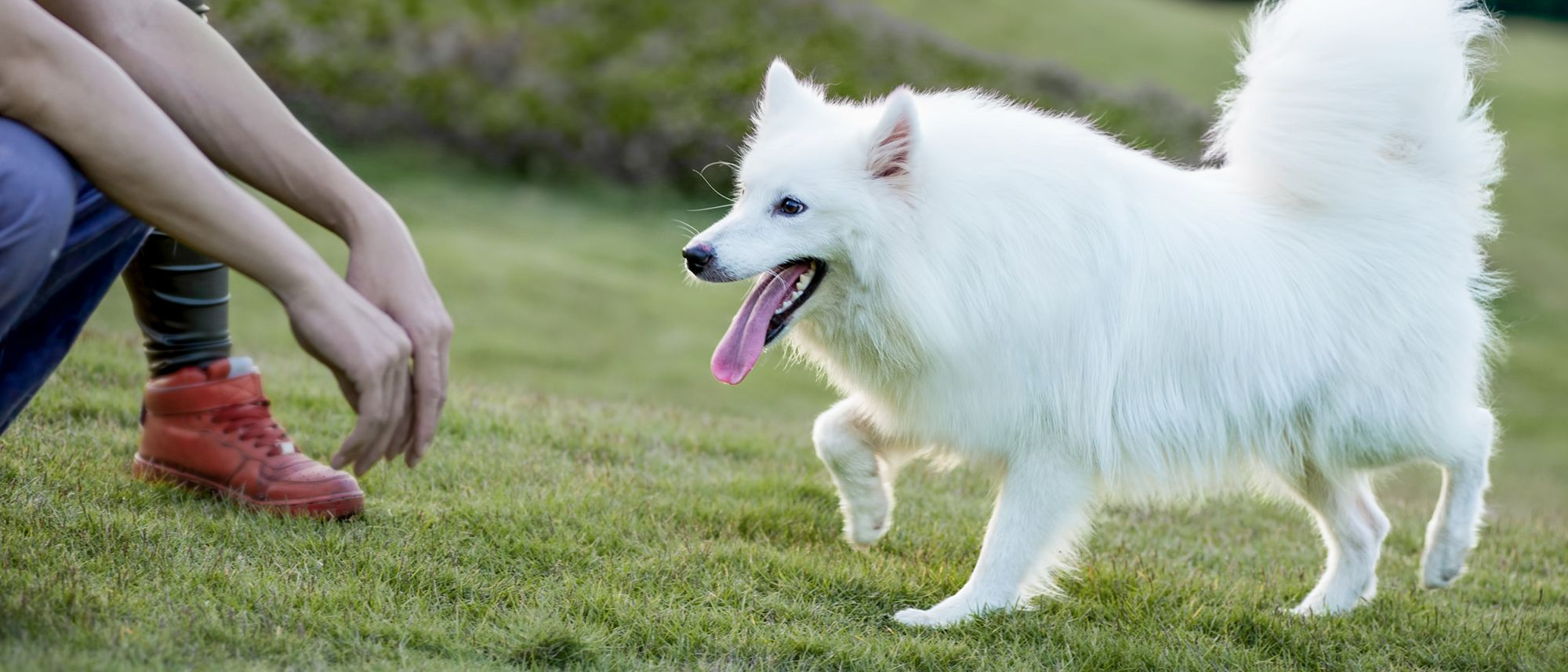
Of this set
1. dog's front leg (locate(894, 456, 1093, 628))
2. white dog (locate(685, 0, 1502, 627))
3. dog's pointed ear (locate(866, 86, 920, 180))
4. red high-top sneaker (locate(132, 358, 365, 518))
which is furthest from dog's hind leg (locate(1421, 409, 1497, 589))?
red high-top sneaker (locate(132, 358, 365, 518))

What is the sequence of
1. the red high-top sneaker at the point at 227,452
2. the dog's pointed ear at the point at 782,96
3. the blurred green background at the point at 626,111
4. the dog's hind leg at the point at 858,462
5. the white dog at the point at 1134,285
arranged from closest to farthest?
1. the white dog at the point at 1134,285
2. the red high-top sneaker at the point at 227,452
3. the dog's pointed ear at the point at 782,96
4. the dog's hind leg at the point at 858,462
5. the blurred green background at the point at 626,111

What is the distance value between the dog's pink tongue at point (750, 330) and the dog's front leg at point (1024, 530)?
698 mm

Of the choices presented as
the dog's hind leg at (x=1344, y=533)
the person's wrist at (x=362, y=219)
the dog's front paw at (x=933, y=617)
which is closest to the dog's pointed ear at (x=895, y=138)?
the dog's front paw at (x=933, y=617)

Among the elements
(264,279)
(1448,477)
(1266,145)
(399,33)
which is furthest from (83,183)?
(399,33)

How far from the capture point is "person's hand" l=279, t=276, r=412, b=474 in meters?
1.37

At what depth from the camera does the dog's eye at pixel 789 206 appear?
2.96 m

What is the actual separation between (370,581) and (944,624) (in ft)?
4.15

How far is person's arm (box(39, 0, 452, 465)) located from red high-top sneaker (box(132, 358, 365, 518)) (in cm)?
156

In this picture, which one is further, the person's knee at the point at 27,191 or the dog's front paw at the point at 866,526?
the dog's front paw at the point at 866,526

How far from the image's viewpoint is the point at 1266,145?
3279 mm

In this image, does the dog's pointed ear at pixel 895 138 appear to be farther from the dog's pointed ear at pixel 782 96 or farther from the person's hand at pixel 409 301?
the person's hand at pixel 409 301

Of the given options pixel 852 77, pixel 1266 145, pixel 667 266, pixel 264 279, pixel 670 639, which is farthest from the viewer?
pixel 852 77

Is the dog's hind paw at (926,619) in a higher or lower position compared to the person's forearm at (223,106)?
lower

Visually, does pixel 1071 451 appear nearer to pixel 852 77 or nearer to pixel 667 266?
pixel 667 266
